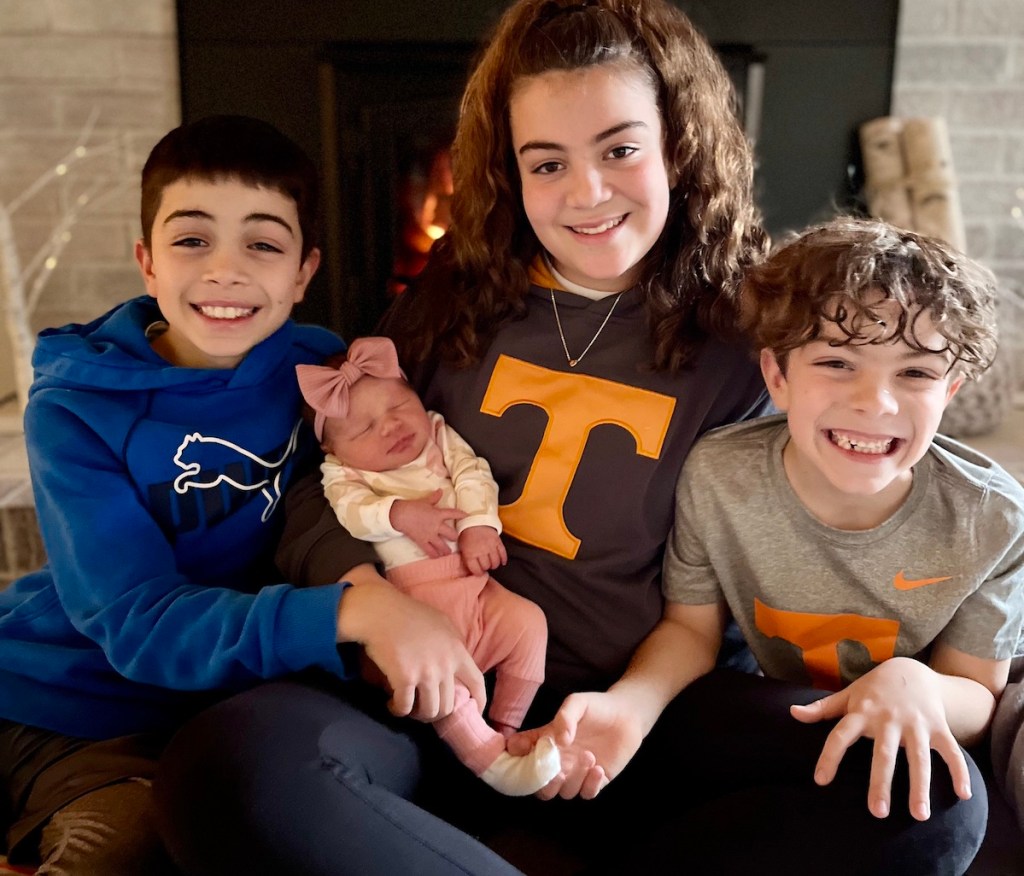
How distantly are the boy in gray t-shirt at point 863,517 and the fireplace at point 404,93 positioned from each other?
1.17m

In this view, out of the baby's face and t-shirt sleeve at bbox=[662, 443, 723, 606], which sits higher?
the baby's face

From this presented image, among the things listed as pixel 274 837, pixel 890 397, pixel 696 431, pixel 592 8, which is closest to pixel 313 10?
pixel 592 8

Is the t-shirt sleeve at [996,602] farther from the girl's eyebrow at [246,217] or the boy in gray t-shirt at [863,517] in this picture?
the girl's eyebrow at [246,217]

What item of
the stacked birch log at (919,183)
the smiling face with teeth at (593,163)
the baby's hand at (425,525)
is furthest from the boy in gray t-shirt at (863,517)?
the stacked birch log at (919,183)

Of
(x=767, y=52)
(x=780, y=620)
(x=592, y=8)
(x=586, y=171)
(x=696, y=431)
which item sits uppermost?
(x=767, y=52)

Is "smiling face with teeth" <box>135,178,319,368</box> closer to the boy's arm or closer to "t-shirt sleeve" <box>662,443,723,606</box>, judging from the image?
"t-shirt sleeve" <box>662,443,723,606</box>

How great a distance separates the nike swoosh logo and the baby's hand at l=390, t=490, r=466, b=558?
0.48m

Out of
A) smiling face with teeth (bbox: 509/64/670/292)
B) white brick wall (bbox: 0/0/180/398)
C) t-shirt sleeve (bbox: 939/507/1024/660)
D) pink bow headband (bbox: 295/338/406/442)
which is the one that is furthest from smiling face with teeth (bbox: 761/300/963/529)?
white brick wall (bbox: 0/0/180/398)

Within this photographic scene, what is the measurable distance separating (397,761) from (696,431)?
50 cm

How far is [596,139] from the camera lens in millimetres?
1089

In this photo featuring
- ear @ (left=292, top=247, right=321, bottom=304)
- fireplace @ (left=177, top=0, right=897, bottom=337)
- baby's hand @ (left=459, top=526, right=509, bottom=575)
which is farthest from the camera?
fireplace @ (left=177, top=0, right=897, bottom=337)

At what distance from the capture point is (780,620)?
1.10 m

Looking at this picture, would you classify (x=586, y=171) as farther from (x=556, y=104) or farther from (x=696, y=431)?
(x=696, y=431)

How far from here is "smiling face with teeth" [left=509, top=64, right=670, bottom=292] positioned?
109cm
